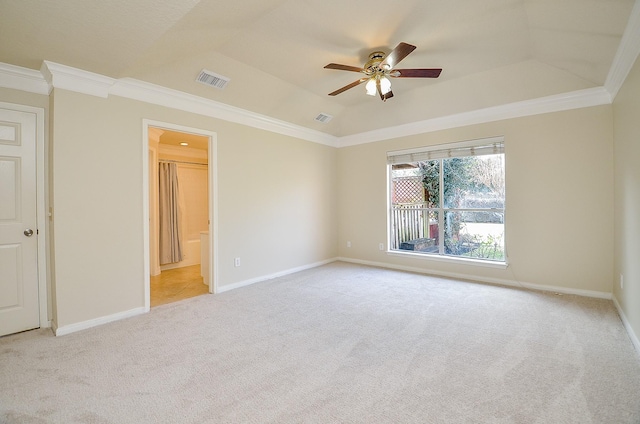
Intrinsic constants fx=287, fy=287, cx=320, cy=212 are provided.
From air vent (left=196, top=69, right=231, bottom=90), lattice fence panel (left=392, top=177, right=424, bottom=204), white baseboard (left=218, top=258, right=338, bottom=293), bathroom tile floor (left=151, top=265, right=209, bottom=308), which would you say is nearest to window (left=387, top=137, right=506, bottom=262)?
lattice fence panel (left=392, top=177, right=424, bottom=204)

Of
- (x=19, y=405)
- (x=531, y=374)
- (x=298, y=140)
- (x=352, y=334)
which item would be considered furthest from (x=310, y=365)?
(x=298, y=140)

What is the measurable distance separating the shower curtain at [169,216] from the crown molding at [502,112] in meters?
3.98

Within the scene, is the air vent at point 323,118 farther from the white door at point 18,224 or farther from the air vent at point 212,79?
the white door at point 18,224

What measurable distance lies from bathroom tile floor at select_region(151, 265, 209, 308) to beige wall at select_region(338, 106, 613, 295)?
390cm

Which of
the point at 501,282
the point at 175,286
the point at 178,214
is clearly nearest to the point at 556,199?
the point at 501,282

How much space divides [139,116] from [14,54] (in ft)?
3.30

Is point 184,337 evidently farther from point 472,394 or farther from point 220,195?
point 472,394

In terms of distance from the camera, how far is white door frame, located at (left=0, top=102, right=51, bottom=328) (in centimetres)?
285

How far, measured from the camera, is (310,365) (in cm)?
215

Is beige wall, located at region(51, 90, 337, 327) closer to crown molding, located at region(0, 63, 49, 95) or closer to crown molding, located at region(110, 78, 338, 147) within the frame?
crown molding, located at region(110, 78, 338, 147)

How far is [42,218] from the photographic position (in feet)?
9.50

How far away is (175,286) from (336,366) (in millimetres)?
3308

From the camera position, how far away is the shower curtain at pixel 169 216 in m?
5.73

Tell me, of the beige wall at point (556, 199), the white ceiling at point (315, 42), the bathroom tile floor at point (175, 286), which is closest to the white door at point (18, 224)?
the white ceiling at point (315, 42)
